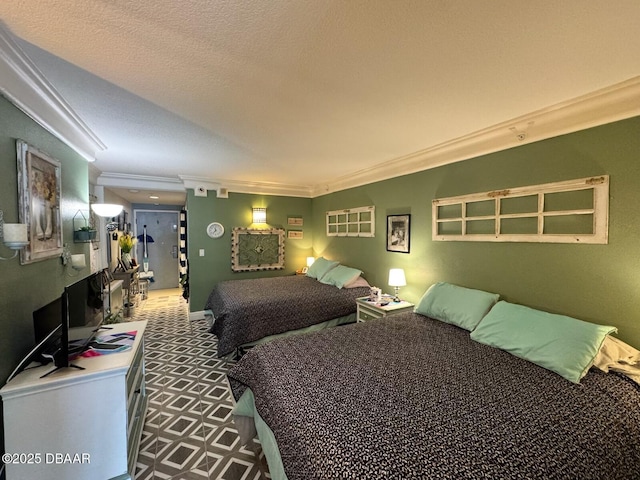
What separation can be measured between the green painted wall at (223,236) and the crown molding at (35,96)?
227 cm

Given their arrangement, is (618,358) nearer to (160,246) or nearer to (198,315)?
(198,315)

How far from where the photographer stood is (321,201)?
5414 millimetres

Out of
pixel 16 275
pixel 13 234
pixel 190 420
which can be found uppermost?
pixel 13 234

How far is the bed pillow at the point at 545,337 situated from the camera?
1.60 m

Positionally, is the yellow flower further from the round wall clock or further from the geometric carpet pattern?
the geometric carpet pattern

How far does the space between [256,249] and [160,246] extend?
3842mm

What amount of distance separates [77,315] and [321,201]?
4.25 metres

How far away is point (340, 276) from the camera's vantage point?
413 centimetres

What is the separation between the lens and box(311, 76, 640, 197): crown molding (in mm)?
1711

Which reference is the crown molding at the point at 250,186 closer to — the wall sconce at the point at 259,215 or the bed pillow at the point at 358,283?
the wall sconce at the point at 259,215

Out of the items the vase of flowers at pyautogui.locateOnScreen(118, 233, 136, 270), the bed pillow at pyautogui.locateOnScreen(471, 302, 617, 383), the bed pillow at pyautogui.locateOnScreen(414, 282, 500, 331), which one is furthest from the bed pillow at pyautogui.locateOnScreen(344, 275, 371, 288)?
the vase of flowers at pyautogui.locateOnScreen(118, 233, 136, 270)

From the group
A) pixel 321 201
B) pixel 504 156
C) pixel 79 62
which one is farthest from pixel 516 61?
pixel 321 201

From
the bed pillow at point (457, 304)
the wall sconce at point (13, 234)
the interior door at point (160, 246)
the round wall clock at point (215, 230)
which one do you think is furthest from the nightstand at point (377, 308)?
the interior door at point (160, 246)

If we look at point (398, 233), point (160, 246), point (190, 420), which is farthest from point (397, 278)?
point (160, 246)
